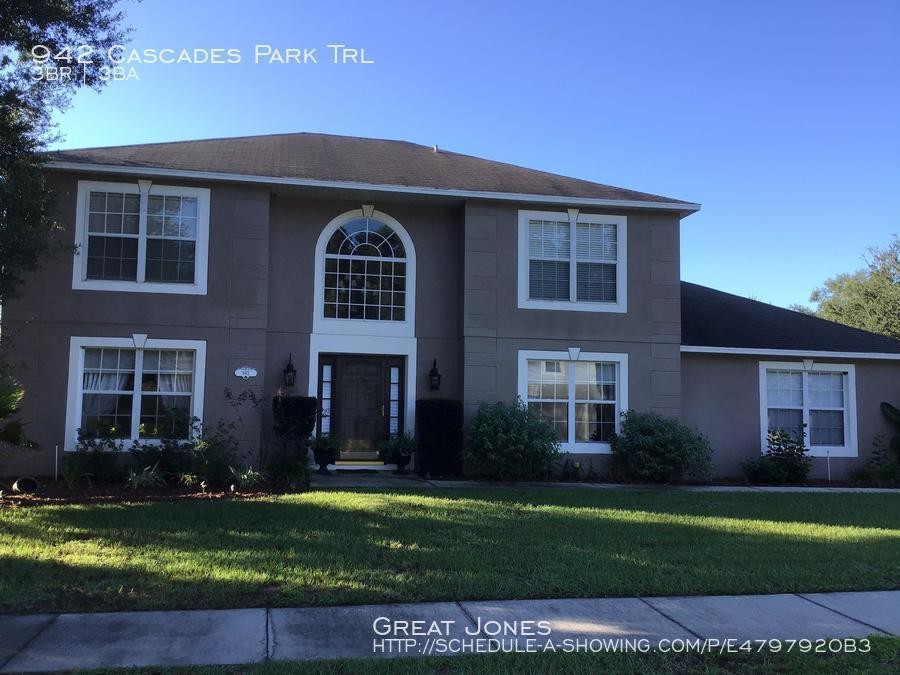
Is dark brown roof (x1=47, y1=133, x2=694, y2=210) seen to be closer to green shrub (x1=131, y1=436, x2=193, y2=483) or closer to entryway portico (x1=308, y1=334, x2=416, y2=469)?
entryway portico (x1=308, y1=334, x2=416, y2=469)

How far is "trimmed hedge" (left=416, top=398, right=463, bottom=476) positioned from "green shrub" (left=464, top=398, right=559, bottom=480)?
0.29 m

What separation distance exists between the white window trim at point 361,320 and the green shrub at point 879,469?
377 inches

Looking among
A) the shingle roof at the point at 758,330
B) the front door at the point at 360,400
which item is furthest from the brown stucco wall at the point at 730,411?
the front door at the point at 360,400

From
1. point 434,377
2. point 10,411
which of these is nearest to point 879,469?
point 434,377

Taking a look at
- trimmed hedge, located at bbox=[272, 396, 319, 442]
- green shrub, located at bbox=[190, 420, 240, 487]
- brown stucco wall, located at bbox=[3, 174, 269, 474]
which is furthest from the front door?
green shrub, located at bbox=[190, 420, 240, 487]

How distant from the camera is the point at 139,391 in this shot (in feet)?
41.0

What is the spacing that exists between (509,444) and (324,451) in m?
3.37

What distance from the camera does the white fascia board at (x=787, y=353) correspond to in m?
14.5

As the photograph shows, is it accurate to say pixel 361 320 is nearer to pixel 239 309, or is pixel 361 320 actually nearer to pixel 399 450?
pixel 239 309

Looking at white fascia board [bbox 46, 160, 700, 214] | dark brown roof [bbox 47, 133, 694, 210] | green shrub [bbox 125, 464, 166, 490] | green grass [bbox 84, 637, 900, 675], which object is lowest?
green grass [bbox 84, 637, 900, 675]

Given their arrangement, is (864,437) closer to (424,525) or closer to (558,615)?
(424,525)

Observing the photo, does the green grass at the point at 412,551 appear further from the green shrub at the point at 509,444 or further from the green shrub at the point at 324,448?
the green shrub at the point at 324,448

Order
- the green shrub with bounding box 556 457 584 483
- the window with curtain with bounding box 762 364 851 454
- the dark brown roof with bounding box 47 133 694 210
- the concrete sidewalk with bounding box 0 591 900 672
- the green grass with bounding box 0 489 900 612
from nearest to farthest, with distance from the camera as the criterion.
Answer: the concrete sidewalk with bounding box 0 591 900 672 → the green grass with bounding box 0 489 900 612 → the dark brown roof with bounding box 47 133 694 210 → the green shrub with bounding box 556 457 584 483 → the window with curtain with bounding box 762 364 851 454

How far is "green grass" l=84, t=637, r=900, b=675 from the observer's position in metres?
4.43
